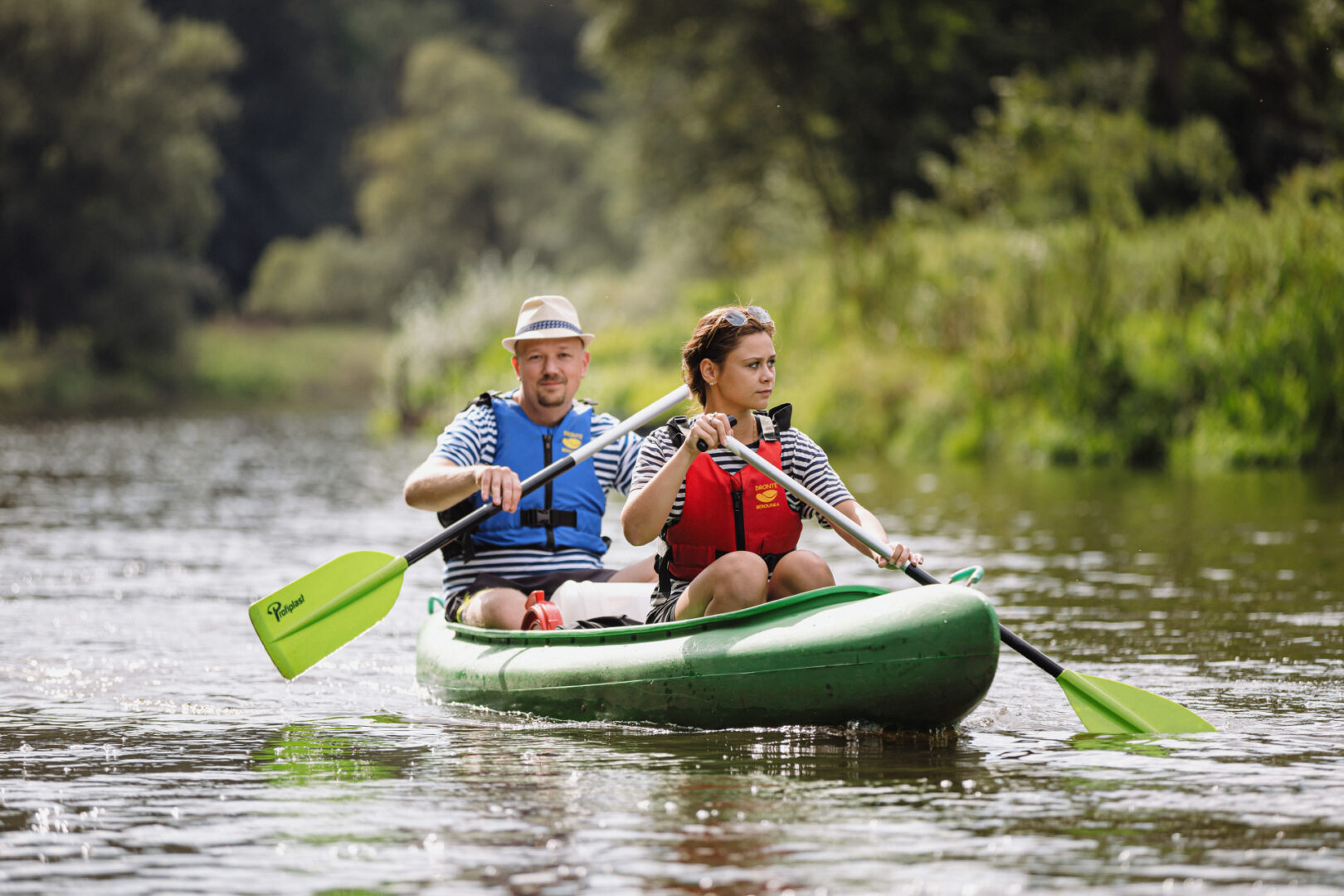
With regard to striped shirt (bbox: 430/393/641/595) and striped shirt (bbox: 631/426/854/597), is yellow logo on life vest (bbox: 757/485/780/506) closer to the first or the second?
striped shirt (bbox: 631/426/854/597)

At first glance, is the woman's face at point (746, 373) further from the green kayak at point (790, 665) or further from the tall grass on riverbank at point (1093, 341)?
the tall grass on riverbank at point (1093, 341)

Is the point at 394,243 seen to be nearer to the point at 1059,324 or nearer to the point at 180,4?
the point at 180,4

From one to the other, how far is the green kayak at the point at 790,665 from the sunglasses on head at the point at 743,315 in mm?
750

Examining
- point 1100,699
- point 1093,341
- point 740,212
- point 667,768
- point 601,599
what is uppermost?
point 740,212

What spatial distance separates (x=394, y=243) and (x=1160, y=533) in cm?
3616

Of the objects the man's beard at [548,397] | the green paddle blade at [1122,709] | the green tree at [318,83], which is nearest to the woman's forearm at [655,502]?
the man's beard at [548,397]

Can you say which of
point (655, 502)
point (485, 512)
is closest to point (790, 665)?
point (655, 502)

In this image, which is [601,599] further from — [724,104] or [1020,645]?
[724,104]

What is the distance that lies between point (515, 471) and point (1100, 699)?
1.97m

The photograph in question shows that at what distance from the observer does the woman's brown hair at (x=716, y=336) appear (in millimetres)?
4789

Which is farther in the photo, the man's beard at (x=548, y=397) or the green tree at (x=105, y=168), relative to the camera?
the green tree at (x=105, y=168)

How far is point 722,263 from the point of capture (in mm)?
31953

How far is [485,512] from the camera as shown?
17.7ft

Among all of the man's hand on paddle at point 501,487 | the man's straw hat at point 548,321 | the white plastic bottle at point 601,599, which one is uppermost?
the man's straw hat at point 548,321
